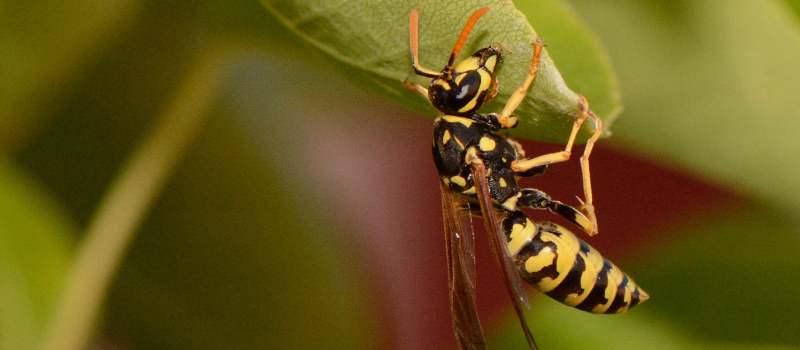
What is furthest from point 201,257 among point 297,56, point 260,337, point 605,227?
point 605,227

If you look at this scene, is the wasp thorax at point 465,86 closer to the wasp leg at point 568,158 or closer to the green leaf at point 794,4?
the wasp leg at point 568,158

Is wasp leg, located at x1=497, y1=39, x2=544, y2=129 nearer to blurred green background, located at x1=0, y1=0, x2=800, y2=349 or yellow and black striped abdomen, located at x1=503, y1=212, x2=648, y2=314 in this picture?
blurred green background, located at x1=0, y1=0, x2=800, y2=349

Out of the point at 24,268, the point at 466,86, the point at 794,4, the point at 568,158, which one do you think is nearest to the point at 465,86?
the point at 466,86

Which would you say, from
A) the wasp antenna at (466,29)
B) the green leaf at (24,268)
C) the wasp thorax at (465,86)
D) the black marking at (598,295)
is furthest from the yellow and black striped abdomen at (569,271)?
the green leaf at (24,268)

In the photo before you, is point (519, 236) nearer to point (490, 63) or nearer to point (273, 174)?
point (490, 63)

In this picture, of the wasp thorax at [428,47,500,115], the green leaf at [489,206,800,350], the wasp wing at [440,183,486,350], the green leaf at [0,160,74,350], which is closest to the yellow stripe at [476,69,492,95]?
the wasp thorax at [428,47,500,115]
